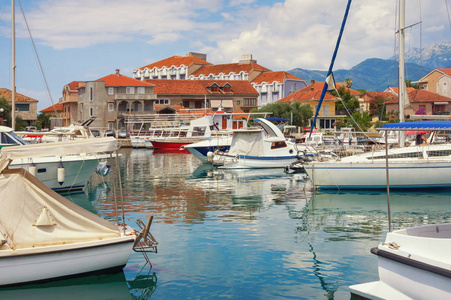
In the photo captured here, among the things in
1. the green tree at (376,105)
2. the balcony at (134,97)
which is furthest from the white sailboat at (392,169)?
the green tree at (376,105)

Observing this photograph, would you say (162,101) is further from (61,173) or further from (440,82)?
(61,173)

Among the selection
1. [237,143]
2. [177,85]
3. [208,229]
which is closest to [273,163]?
[237,143]

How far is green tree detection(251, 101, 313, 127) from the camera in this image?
79.0 m

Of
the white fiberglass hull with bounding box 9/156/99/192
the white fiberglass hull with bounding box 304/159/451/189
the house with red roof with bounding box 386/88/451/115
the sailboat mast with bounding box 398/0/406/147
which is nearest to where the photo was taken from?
the white fiberglass hull with bounding box 9/156/99/192

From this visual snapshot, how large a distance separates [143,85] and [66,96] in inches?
939

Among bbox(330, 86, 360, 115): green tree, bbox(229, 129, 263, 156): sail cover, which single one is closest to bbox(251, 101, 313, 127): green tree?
bbox(330, 86, 360, 115): green tree

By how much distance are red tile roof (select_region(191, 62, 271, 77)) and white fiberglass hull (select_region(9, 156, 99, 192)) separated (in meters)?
90.8

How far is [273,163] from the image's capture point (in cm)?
3497

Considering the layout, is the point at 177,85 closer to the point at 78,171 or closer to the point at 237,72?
the point at 237,72

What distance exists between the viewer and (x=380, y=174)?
914 inches

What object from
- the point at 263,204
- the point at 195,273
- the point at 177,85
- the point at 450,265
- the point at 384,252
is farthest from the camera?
the point at 177,85

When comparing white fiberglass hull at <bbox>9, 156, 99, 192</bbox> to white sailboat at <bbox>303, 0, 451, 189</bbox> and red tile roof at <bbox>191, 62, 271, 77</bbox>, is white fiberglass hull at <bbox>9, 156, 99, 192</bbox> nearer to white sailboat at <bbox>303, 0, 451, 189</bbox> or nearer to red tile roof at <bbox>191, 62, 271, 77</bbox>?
white sailboat at <bbox>303, 0, 451, 189</bbox>

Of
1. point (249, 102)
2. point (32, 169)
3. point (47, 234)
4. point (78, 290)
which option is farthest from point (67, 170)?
point (249, 102)

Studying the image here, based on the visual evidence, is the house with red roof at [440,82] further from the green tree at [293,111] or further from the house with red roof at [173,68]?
the house with red roof at [173,68]
